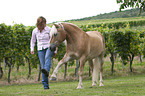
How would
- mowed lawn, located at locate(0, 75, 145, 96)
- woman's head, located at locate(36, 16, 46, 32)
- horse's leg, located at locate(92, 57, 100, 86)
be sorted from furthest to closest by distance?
horse's leg, located at locate(92, 57, 100, 86)
woman's head, located at locate(36, 16, 46, 32)
mowed lawn, located at locate(0, 75, 145, 96)

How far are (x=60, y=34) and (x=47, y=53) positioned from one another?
3.00 feet

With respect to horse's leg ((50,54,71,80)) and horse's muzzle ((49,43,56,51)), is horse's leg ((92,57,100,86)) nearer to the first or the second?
horse's leg ((50,54,71,80))

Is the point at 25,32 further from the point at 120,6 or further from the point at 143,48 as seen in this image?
the point at 143,48

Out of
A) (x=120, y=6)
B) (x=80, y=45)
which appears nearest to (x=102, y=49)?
(x=80, y=45)

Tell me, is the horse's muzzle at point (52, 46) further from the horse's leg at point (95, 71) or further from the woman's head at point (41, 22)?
the horse's leg at point (95, 71)

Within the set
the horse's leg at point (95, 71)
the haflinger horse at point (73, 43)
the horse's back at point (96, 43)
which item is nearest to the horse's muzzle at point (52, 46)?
the haflinger horse at point (73, 43)

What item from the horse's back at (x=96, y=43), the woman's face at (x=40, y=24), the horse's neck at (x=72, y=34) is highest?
the woman's face at (x=40, y=24)

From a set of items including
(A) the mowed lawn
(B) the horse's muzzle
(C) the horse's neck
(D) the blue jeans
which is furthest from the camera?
(D) the blue jeans

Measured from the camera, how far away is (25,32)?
18.1 metres

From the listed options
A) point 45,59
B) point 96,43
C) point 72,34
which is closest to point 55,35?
point 72,34

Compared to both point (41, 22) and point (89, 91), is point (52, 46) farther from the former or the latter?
point (89, 91)

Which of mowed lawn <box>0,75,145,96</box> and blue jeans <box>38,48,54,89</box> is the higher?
blue jeans <box>38,48,54,89</box>

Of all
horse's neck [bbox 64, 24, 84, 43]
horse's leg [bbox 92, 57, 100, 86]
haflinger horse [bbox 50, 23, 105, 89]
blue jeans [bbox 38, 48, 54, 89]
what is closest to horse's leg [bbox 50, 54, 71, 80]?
haflinger horse [bbox 50, 23, 105, 89]

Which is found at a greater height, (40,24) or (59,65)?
(40,24)
